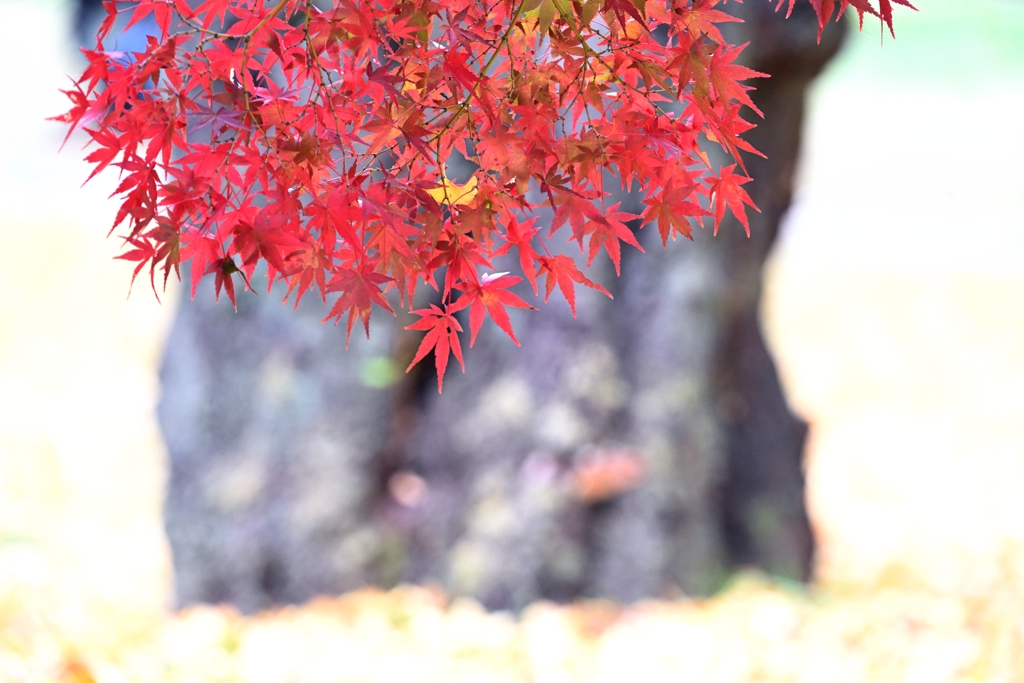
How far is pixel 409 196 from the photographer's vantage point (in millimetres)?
864

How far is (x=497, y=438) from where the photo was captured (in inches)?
99.8

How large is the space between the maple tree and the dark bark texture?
5.11 ft

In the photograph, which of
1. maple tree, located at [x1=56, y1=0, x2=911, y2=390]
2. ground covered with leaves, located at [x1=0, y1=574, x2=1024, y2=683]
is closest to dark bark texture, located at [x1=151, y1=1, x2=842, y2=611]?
ground covered with leaves, located at [x1=0, y1=574, x2=1024, y2=683]

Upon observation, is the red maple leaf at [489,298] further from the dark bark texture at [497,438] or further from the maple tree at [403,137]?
the dark bark texture at [497,438]

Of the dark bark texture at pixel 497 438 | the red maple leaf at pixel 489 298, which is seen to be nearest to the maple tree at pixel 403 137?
the red maple leaf at pixel 489 298

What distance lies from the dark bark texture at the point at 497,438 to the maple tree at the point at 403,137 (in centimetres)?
156

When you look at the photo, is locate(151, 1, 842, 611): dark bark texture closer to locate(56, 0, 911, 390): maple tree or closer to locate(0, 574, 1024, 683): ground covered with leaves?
locate(0, 574, 1024, 683): ground covered with leaves

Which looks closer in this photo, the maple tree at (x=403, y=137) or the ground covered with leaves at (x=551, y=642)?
the maple tree at (x=403, y=137)

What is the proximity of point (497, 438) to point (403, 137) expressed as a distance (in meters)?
1.73

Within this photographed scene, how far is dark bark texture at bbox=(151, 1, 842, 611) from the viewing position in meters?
2.46

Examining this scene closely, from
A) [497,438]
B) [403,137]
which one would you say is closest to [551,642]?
[497,438]

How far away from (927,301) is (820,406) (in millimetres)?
2442

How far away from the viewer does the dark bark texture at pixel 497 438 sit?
2465mm

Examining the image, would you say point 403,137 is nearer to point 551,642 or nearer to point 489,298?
point 489,298
